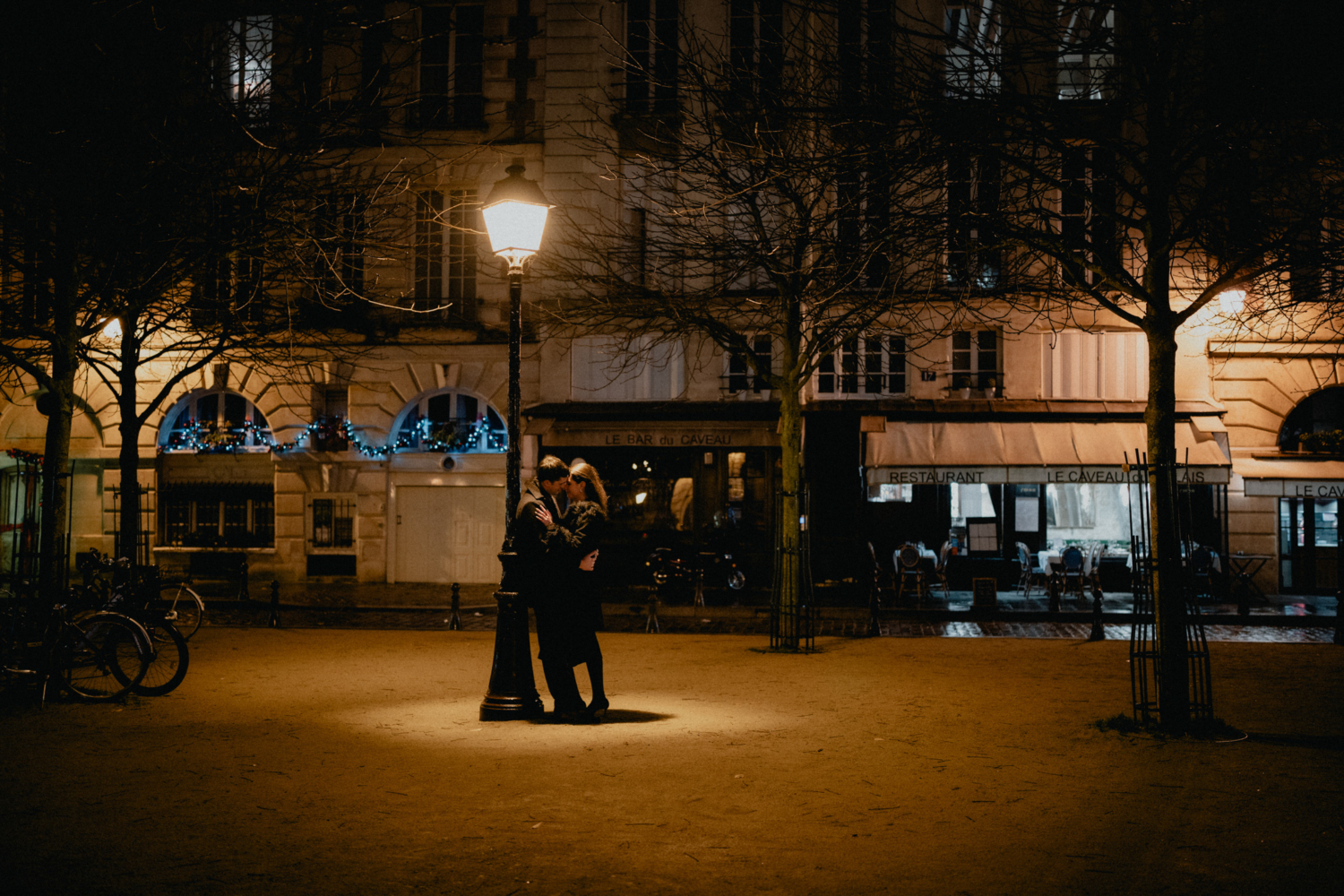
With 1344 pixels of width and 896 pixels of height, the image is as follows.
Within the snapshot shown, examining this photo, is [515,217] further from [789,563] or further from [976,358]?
[976,358]

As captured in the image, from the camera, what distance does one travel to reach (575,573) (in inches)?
319

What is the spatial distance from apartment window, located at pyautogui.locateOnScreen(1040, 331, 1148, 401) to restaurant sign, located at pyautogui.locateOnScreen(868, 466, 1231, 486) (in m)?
1.95

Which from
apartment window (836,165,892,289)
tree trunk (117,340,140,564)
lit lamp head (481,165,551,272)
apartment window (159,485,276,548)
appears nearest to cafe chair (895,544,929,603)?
apartment window (836,165,892,289)

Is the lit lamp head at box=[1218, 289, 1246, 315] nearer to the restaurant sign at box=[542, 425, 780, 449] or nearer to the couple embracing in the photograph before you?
the restaurant sign at box=[542, 425, 780, 449]

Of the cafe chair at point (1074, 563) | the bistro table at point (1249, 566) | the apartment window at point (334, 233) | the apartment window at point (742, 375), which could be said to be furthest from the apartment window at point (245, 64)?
the bistro table at point (1249, 566)

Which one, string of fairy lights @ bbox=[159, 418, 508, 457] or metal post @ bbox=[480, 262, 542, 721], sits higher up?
string of fairy lights @ bbox=[159, 418, 508, 457]

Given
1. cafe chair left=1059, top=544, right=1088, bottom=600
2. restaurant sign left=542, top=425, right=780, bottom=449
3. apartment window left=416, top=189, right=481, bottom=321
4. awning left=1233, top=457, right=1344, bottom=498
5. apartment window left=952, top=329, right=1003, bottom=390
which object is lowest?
cafe chair left=1059, top=544, right=1088, bottom=600

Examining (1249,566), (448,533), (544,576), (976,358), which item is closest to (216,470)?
(448,533)

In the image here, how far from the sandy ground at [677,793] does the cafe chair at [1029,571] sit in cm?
902

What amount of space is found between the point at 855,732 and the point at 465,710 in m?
3.18

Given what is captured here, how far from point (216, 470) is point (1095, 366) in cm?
1801

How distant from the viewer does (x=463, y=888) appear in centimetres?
473

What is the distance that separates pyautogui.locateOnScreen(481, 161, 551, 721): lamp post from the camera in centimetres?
845

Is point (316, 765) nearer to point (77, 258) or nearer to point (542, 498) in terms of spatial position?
point (542, 498)
